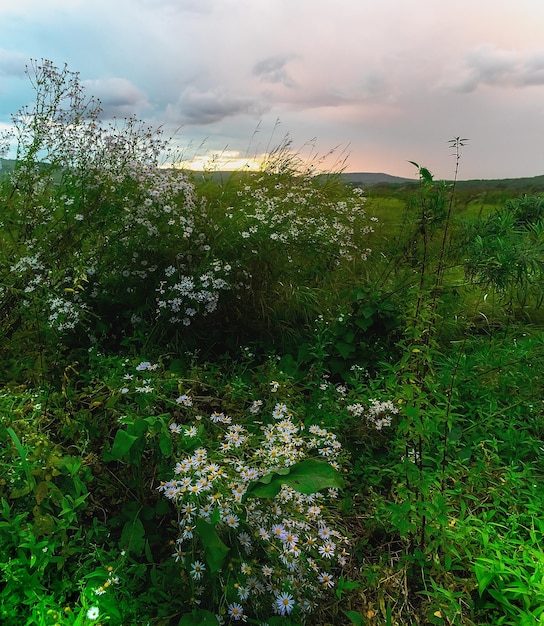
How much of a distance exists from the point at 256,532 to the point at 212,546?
175 millimetres

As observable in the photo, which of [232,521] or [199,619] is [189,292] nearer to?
[232,521]

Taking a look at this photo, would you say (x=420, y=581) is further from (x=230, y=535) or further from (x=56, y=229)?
(x=56, y=229)

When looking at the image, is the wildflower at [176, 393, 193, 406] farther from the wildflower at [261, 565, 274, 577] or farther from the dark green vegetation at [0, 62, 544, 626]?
the wildflower at [261, 565, 274, 577]

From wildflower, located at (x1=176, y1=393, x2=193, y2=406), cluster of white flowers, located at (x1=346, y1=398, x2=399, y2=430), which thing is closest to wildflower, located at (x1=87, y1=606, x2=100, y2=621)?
wildflower, located at (x1=176, y1=393, x2=193, y2=406)

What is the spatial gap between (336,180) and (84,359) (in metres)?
3.91

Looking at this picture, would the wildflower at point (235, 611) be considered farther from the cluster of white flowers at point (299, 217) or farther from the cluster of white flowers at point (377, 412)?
the cluster of white flowers at point (299, 217)

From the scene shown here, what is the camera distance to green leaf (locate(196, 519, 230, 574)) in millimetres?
1369

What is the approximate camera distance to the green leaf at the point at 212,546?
1369mm

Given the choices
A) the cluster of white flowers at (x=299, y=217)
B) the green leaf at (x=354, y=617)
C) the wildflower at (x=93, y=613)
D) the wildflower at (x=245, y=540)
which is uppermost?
the cluster of white flowers at (x=299, y=217)

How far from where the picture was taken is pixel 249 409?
90.0 inches

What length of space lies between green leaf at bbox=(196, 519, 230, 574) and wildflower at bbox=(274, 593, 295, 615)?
0.20 metres

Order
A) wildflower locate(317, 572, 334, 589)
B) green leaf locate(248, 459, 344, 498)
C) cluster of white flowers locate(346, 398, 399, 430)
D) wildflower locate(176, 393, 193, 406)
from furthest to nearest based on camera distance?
cluster of white flowers locate(346, 398, 399, 430)
wildflower locate(176, 393, 193, 406)
wildflower locate(317, 572, 334, 589)
green leaf locate(248, 459, 344, 498)

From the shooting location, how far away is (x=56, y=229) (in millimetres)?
3143

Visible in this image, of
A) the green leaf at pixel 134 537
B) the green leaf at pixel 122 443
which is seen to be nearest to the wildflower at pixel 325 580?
the green leaf at pixel 134 537
